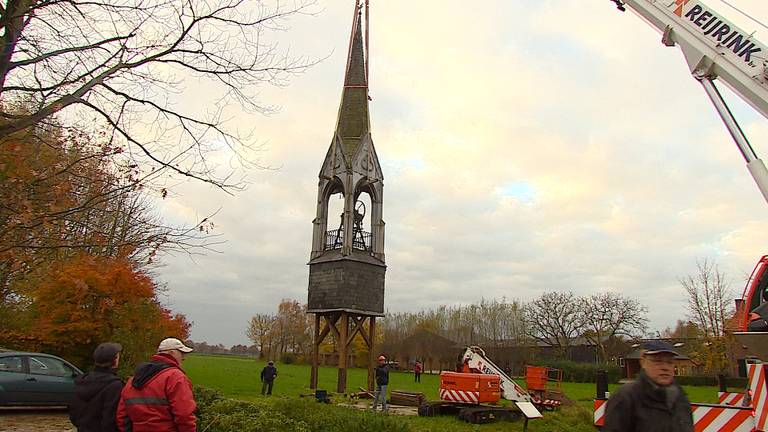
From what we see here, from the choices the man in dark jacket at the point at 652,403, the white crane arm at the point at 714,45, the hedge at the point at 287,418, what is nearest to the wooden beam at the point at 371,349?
the hedge at the point at 287,418

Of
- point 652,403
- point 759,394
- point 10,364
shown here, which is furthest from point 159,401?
point 10,364

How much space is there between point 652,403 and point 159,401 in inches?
149

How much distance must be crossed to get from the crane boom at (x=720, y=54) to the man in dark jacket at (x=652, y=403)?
27.0 feet

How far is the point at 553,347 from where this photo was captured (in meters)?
70.6

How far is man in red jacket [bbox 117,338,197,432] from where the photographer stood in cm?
493

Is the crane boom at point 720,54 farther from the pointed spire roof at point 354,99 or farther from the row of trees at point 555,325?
the row of trees at point 555,325

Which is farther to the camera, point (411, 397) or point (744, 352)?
point (411, 397)

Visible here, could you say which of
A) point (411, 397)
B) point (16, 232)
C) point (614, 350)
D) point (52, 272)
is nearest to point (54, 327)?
point (52, 272)

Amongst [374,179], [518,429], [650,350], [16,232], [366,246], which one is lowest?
[518,429]

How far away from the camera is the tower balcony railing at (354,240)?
2628 cm

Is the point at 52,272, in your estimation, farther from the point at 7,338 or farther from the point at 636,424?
the point at 636,424

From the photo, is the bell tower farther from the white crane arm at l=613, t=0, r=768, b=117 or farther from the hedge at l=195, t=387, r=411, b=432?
the white crane arm at l=613, t=0, r=768, b=117

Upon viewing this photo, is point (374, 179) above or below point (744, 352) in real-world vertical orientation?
above

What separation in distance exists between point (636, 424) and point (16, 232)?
827cm
